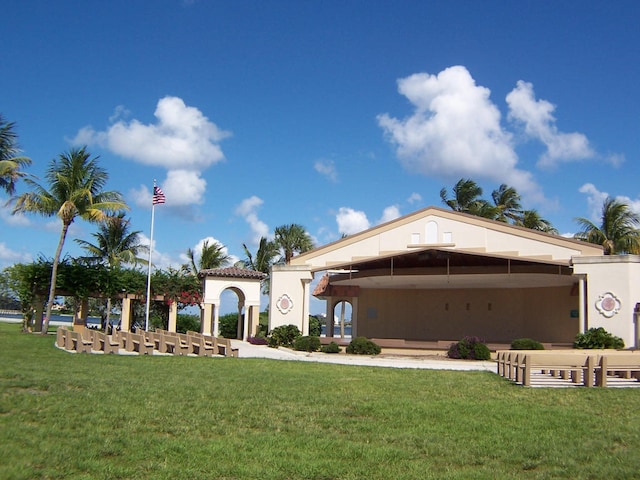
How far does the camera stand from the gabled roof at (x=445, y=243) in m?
26.6

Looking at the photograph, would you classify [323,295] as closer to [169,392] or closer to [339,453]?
[169,392]

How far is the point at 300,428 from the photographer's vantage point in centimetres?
877

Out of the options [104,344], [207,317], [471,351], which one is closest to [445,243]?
[471,351]

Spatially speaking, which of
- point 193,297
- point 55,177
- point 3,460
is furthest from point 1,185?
point 3,460

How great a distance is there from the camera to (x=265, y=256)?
49469 millimetres

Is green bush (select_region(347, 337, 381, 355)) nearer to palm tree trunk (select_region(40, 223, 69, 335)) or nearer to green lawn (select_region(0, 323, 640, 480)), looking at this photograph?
green lawn (select_region(0, 323, 640, 480))

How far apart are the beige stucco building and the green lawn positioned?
13.0 meters

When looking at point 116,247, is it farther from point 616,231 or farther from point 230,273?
point 616,231

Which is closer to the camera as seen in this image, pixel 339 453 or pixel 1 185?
pixel 339 453

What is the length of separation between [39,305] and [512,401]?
2590 cm

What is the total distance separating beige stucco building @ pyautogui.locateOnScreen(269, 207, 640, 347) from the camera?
25.0 m

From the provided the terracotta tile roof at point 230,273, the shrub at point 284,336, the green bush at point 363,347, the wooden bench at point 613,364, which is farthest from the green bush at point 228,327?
the wooden bench at point 613,364

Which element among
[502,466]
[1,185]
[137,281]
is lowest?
[502,466]

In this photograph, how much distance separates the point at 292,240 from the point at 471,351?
1005 inches
